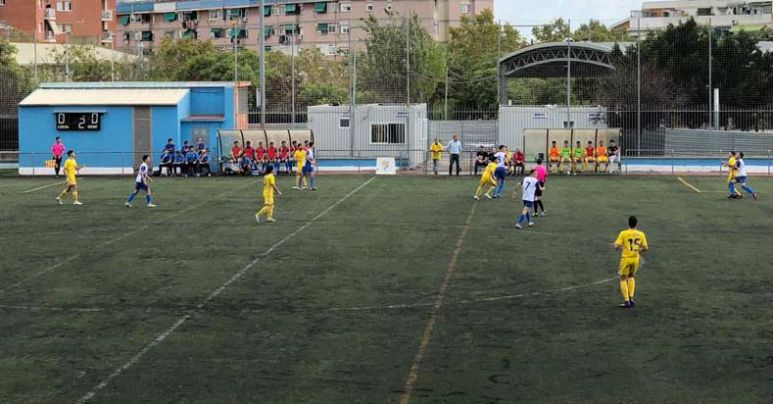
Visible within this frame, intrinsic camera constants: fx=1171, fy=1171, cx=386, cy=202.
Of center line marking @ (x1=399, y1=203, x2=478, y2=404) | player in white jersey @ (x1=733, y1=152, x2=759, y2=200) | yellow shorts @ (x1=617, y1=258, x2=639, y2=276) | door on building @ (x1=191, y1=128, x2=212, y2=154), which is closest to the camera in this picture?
center line marking @ (x1=399, y1=203, x2=478, y2=404)

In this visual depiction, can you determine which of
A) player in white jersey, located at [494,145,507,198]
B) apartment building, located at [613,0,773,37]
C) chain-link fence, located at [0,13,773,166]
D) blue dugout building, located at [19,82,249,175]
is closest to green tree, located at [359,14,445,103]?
chain-link fence, located at [0,13,773,166]

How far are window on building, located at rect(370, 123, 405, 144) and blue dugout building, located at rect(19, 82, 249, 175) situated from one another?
7.02 metres

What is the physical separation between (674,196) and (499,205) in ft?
21.5

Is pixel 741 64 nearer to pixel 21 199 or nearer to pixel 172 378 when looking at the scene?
pixel 21 199

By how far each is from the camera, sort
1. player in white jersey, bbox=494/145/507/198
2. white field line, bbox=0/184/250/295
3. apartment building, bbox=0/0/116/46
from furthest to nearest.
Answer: apartment building, bbox=0/0/116/46, player in white jersey, bbox=494/145/507/198, white field line, bbox=0/184/250/295

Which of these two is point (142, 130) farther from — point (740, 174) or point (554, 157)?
point (740, 174)

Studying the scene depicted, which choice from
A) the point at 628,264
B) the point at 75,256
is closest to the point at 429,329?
the point at 628,264

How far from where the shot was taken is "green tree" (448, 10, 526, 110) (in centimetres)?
8156

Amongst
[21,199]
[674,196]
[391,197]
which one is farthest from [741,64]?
[21,199]

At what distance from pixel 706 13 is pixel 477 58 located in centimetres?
5899

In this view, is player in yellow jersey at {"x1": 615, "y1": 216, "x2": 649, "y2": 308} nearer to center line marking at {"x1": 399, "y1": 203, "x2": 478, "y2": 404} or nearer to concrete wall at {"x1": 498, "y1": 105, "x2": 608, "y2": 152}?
center line marking at {"x1": 399, "y1": 203, "x2": 478, "y2": 404}

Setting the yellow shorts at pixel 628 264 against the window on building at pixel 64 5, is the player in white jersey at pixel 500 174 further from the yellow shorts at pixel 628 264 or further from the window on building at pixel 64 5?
the window on building at pixel 64 5

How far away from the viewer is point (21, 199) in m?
37.6

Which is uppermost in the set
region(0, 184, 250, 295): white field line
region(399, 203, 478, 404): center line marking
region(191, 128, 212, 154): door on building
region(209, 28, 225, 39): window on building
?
region(209, 28, 225, 39): window on building
